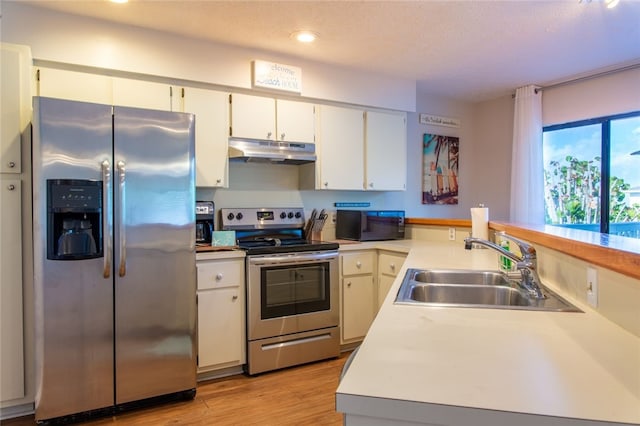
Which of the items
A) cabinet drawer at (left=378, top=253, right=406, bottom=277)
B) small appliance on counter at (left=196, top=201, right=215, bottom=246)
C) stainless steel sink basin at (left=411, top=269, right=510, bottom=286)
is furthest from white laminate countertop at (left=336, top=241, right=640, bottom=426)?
small appliance on counter at (left=196, top=201, right=215, bottom=246)

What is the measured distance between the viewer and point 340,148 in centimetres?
354

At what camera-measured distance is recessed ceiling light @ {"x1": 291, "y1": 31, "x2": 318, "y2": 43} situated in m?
2.81

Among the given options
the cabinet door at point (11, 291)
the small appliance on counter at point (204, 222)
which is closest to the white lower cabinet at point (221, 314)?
the small appliance on counter at point (204, 222)

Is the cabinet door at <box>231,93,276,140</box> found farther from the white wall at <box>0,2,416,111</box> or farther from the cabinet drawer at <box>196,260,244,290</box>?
the cabinet drawer at <box>196,260,244,290</box>

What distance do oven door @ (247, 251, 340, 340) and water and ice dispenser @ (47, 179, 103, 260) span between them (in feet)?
3.23

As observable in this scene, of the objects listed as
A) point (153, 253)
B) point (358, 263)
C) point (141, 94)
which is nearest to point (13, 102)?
point (141, 94)

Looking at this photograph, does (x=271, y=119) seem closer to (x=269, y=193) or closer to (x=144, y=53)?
(x=269, y=193)

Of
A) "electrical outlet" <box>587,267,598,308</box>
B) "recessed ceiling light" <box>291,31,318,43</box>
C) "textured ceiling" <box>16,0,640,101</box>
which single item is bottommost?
"electrical outlet" <box>587,267,598,308</box>

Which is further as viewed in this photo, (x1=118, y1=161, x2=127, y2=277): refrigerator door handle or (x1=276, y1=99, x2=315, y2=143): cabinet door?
(x1=276, y1=99, x2=315, y2=143): cabinet door

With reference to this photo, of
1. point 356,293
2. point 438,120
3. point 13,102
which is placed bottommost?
point 356,293

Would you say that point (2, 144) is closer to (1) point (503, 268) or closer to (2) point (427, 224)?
(1) point (503, 268)

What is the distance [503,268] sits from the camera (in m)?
1.92

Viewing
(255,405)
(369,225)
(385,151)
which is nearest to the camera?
(255,405)

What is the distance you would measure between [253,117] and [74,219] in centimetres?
145
